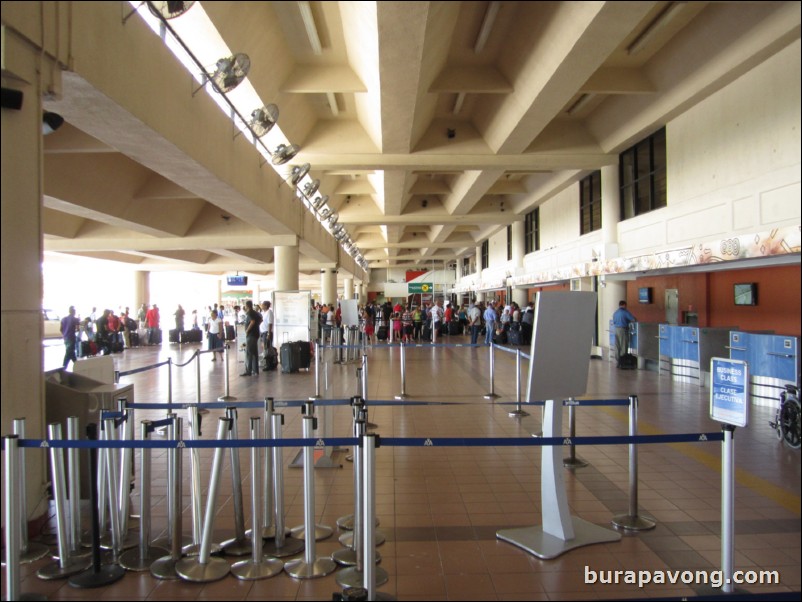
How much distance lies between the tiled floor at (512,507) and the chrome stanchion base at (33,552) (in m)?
0.09

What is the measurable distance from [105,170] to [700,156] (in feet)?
38.5

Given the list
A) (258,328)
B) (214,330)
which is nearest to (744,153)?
(258,328)

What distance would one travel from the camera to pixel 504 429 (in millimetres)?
7840

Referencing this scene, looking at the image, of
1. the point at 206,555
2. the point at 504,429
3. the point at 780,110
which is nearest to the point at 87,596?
the point at 206,555

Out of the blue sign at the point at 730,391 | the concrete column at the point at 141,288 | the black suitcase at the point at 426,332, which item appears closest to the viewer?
the blue sign at the point at 730,391

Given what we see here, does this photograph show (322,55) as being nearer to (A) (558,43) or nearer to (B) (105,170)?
(A) (558,43)

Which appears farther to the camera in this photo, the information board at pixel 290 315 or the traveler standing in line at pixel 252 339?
the information board at pixel 290 315

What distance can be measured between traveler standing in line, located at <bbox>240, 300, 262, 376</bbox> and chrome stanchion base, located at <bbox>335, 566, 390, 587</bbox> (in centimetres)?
1004

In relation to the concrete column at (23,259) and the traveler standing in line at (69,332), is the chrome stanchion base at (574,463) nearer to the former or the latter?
the concrete column at (23,259)

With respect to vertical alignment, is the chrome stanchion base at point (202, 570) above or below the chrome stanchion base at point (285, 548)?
above

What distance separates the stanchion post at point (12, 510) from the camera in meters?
3.22

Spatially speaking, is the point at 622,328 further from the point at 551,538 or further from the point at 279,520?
the point at 279,520

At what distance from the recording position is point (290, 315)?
1539 centimetres

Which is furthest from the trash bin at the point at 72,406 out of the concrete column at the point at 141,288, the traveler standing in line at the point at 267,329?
the concrete column at the point at 141,288
